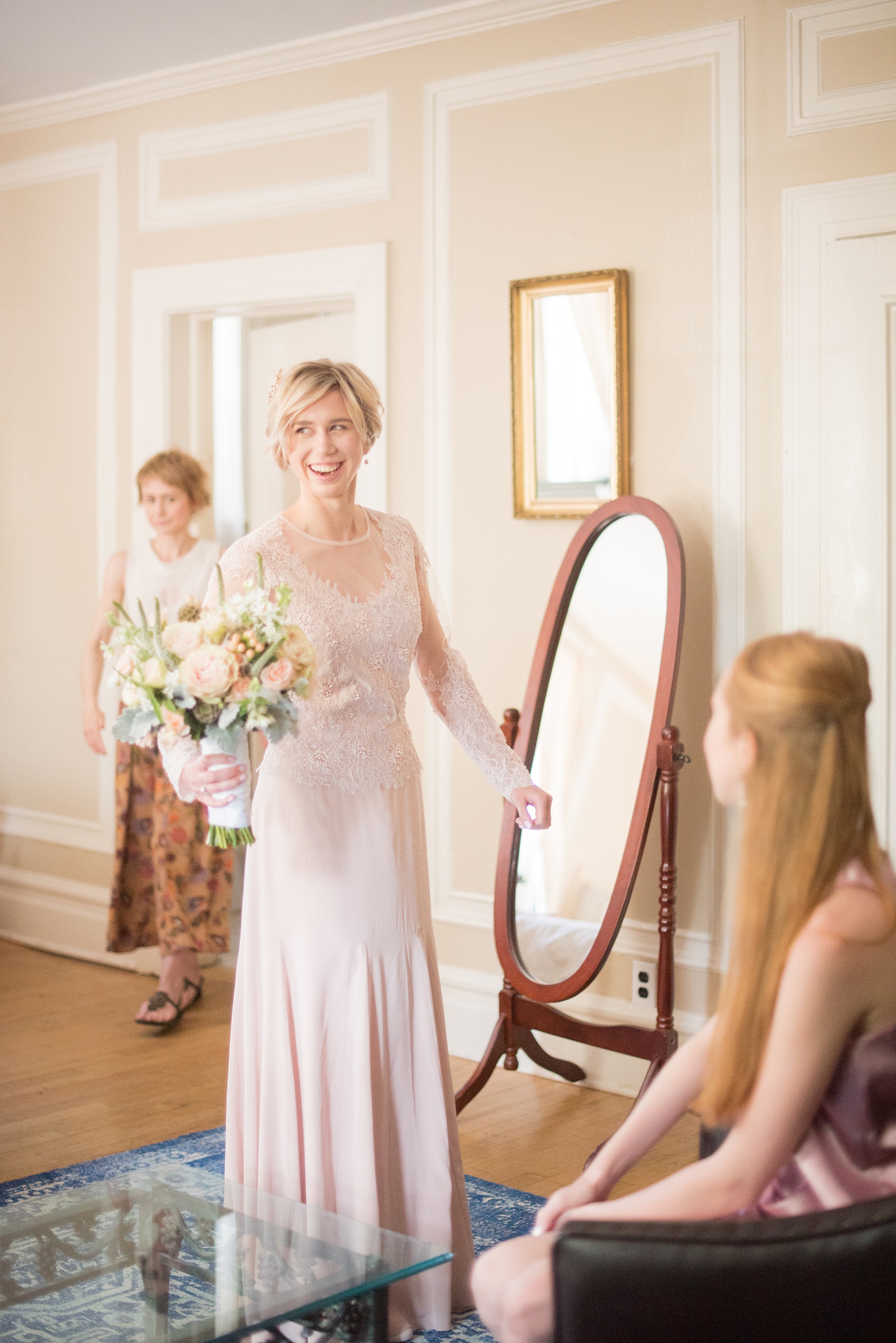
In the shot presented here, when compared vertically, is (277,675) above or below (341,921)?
above

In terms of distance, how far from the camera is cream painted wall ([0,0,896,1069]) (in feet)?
11.9

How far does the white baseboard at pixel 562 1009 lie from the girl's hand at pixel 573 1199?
2.16 m

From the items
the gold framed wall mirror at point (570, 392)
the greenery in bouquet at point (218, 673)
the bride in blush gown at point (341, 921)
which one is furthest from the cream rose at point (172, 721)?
the gold framed wall mirror at point (570, 392)

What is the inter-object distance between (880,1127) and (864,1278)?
0.63ft

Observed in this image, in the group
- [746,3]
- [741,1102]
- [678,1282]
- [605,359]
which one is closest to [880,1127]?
[741,1102]

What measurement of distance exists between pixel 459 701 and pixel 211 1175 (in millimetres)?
1034

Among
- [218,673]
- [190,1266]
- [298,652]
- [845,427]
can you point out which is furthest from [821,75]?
[190,1266]

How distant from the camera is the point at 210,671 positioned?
2172 millimetres

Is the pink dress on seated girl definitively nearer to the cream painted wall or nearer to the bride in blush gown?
the bride in blush gown

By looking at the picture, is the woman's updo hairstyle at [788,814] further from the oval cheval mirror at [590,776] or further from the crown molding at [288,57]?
the crown molding at [288,57]

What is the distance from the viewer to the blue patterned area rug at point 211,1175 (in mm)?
2621

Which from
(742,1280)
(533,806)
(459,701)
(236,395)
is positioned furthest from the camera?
(236,395)

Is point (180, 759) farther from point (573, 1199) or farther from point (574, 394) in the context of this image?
point (574, 394)

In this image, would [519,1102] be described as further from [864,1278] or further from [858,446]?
[864,1278]
